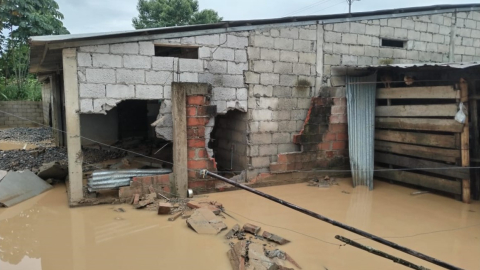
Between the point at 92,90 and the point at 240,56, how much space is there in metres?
3.03

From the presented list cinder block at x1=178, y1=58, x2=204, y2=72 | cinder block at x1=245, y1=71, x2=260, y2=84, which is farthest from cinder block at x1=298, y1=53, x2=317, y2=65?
cinder block at x1=178, y1=58, x2=204, y2=72

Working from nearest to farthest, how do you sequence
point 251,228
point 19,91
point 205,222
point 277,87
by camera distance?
point 251,228, point 205,222, point 277,87, point 19,91

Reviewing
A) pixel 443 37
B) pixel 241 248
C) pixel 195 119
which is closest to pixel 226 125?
pixel 195 119

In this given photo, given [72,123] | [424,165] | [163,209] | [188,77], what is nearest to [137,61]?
[188,77]

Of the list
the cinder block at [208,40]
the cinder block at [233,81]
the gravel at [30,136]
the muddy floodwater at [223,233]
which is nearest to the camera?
the muddy floodwater at [223,233]

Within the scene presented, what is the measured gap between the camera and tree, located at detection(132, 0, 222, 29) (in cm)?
2464

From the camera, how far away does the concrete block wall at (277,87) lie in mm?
7215

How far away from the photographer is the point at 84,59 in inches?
227

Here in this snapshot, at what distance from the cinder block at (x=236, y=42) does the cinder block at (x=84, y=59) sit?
2721 mm

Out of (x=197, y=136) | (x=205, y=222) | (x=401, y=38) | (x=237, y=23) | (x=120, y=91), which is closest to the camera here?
(x=205, y=222)

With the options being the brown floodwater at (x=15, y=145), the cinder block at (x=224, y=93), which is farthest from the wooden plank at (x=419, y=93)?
the brown floodwater at (x=15, y=145)

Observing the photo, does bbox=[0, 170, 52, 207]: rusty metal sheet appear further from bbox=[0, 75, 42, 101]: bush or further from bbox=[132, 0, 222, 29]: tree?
bbox=[132, 0, 222, 29]: tree

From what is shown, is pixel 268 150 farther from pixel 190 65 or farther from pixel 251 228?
pixel 251 228

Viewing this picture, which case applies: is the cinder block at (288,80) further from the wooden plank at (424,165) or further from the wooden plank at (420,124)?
the wooden plank at (424,165)
